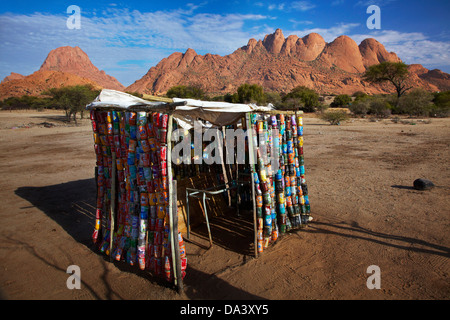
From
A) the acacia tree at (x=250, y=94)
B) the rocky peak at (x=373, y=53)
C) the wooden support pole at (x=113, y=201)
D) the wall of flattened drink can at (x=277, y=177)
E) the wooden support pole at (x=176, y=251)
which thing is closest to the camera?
the wooden support pole at (x=176, y=251)

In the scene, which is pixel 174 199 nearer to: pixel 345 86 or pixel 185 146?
pixel 185 146

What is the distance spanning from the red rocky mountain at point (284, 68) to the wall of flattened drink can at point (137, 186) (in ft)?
273

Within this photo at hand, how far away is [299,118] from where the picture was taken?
4.68m

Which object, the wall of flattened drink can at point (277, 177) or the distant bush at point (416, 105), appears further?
the distant bush at point (416, 105)

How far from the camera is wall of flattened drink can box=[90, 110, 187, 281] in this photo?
326 cm

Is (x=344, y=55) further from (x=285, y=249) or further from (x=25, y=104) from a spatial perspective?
(x=285, y=249)

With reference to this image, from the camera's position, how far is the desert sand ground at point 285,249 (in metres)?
3.18

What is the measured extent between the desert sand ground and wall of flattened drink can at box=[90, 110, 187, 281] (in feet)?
0.92

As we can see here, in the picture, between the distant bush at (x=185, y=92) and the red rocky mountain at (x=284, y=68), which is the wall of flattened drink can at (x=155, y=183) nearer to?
the distant bush at (x=185, y=92)

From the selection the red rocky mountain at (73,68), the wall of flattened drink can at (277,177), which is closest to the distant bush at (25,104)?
the red rocky mountain at (73,68)

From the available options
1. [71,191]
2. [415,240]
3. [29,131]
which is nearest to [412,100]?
[415,240]

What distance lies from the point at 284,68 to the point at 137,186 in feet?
352

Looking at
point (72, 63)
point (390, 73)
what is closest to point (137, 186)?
point (390, 73)

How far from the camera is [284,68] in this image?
102m
